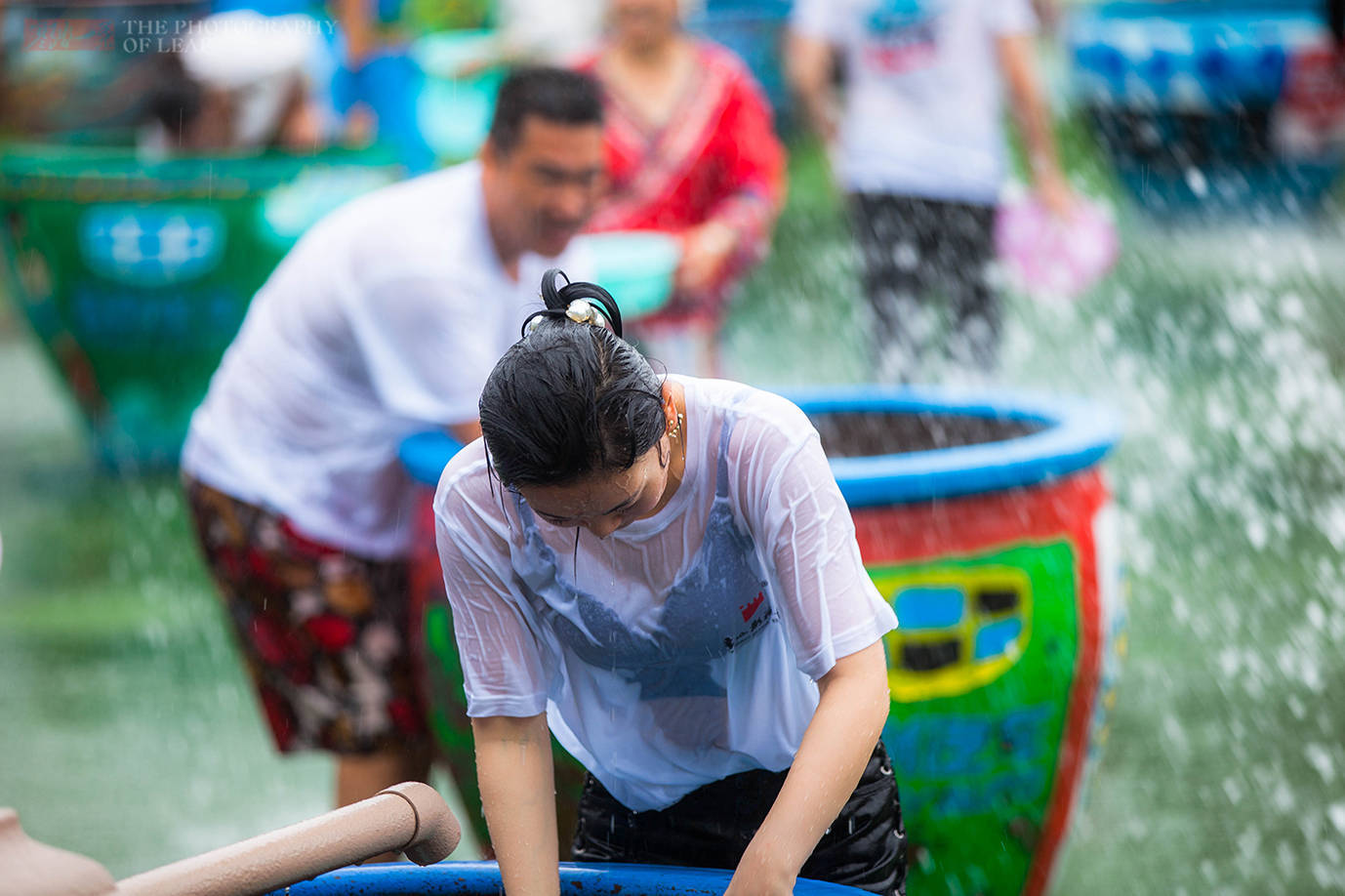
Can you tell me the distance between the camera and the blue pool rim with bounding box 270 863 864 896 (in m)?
2.03

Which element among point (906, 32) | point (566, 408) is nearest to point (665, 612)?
point (566, 408)

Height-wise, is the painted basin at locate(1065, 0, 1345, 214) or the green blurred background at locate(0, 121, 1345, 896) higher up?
the painted basin at locate(1065, 0, 1345, 214)

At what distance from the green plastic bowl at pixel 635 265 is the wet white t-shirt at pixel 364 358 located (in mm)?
1241

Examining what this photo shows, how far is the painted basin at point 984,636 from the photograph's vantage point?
2.75 meters

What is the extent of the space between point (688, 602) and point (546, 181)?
3.83 ft

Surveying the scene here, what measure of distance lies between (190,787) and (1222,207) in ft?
36.4

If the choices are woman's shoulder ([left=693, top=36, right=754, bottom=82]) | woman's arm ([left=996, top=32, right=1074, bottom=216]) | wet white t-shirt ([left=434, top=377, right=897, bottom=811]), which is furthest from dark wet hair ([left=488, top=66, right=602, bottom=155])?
woman's arm ([left=996, top=32, right=1074, bottom=216])

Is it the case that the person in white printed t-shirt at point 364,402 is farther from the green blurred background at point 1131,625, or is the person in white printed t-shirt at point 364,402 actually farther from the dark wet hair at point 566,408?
the dark wet hair at point 566,408

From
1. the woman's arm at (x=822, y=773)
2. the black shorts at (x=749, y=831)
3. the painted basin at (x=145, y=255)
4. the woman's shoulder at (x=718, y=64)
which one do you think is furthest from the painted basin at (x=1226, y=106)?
the woman's arm at (x=822, y=773)

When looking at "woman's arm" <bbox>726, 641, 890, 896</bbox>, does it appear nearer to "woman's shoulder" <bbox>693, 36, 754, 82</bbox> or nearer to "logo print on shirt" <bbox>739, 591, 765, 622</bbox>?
"logo print on shirt" <bbox>739, 591, 765, 622</bbox>

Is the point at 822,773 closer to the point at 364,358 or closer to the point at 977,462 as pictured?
the point at 977,462

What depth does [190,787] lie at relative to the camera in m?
4.15

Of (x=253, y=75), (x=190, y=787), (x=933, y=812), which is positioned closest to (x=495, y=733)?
(x=933, y=812)

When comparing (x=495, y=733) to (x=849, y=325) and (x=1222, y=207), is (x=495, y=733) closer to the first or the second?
(x=849, y=325)
